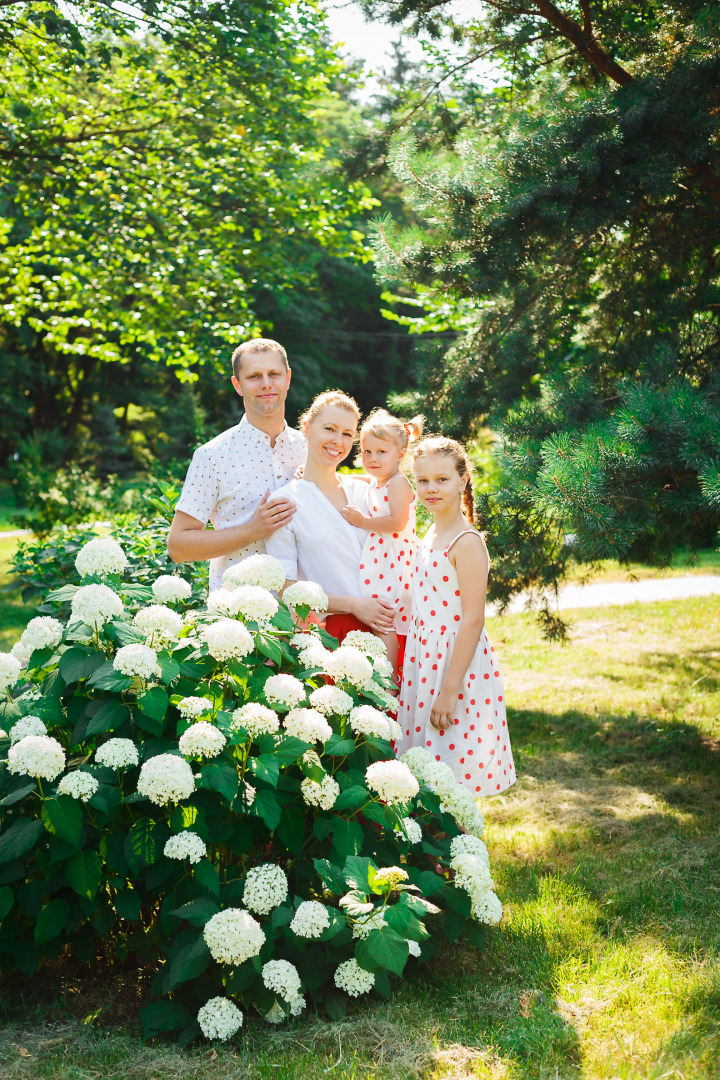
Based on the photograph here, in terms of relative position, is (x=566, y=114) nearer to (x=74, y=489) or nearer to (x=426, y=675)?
(x=426, y=675)

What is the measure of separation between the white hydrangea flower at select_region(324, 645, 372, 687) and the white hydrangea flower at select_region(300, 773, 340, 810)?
353 mm

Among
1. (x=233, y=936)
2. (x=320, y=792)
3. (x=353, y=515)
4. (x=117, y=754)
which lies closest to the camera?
(x=233, y=936)

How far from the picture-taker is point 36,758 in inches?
97.3

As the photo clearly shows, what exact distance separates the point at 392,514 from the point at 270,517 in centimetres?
49

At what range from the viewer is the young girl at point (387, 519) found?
3.50 meters

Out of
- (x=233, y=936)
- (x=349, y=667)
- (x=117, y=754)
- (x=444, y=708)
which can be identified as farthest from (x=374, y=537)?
(x=233, y=936)

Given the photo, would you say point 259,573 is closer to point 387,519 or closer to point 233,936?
point 387,519

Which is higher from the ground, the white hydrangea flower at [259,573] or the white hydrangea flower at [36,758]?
the white hydrangea flower at [259,573]

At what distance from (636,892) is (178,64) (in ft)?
29.1

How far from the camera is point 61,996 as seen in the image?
2.84 metres

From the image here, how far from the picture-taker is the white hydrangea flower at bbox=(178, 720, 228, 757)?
243 cm

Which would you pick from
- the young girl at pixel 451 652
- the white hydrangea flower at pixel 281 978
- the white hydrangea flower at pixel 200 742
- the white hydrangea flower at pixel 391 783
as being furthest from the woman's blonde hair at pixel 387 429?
the white hydrangea flower at pixel 281 978

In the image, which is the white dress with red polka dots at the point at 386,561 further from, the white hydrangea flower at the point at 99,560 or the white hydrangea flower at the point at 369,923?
the white hydrangea flower at the point at 369,923

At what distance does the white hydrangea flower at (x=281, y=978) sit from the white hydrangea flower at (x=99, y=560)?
1278 mm
